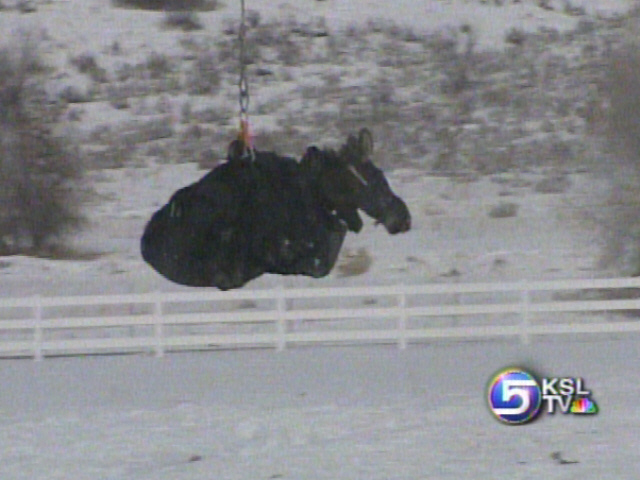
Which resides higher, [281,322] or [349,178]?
[349,178]

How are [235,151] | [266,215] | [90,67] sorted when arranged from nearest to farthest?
[266,215]
[235,151]
[90,67]

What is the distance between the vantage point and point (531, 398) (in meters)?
9.51

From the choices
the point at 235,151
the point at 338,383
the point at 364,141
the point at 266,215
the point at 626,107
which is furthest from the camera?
the point at 626,107

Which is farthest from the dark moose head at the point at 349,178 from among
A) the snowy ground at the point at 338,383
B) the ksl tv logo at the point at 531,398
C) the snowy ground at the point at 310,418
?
the ksl tv logo at the point at 531,398

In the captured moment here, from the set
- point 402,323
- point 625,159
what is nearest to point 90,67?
point 625,159

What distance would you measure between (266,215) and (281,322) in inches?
375

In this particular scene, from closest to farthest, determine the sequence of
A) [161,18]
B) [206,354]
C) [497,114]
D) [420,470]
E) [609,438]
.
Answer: [420,470] → [609,438] → [206,354] → [497,114] → [161,18]

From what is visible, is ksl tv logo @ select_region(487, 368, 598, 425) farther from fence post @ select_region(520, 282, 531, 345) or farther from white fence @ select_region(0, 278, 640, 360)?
fence post @ select_region(520, 282, 531, 345)

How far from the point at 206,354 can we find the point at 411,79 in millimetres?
12979

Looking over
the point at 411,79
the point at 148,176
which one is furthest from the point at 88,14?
the point at 148,176

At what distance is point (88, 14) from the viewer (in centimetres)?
3023

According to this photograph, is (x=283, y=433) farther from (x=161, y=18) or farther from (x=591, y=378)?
(x=161, y=18)

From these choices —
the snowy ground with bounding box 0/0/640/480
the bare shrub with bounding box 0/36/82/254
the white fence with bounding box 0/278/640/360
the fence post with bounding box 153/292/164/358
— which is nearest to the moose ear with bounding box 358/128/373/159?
the snowy ground with bounding box 0/0/640/480

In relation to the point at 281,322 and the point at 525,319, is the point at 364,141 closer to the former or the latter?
the point at 281,322
